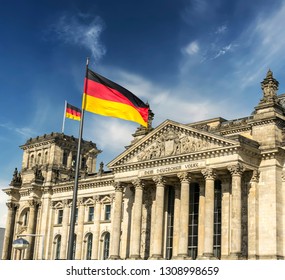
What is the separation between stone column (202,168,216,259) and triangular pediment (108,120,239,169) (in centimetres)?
250

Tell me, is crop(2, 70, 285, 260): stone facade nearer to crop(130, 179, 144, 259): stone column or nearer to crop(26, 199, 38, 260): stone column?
crop(130, 179, 144, 259): stone column

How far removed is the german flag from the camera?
1271 inches

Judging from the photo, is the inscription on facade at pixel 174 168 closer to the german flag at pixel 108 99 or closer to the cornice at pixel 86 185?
the cornice at pixel 86 185

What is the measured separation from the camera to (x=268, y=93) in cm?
5116

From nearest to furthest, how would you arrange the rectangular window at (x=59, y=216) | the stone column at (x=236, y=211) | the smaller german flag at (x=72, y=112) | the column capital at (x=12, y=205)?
1. the stone column at (x=236, y=211)
2. the smaller german flag at (x=72, y=112)
3. the rectangular window at (x=59, y=216)
4. the column capital at (x=12, y=205)

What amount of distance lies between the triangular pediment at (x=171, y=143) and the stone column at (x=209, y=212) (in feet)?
8.21

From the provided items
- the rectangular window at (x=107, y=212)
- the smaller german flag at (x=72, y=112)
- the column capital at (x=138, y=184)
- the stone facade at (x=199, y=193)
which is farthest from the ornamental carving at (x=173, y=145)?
the rectangular window at (x=107, y=212)

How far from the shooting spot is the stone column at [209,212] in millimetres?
46562

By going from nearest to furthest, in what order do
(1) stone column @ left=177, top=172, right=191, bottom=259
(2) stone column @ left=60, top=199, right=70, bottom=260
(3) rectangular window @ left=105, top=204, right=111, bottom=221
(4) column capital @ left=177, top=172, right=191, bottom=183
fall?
(1) stone column @ left=177, top=172, right=191, bottom=259 < (4) column capital @ left=177, top=172, right=191, bottom=183 < (3) rectangular window @ left=105, top=204, right=111, bottom=221 < (2) stone column @ left=60, top=199, right=70, bottom=260

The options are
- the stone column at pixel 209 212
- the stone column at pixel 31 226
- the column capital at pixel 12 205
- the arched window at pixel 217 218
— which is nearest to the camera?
the stone column at pixel 209 212

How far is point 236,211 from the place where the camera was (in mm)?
45938

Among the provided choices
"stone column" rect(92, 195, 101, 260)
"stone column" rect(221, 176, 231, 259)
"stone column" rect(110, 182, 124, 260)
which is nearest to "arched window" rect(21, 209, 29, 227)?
"stone column" rect(92, 195, 101, 260)

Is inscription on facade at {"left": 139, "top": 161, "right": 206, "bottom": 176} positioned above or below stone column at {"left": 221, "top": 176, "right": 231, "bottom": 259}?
above
